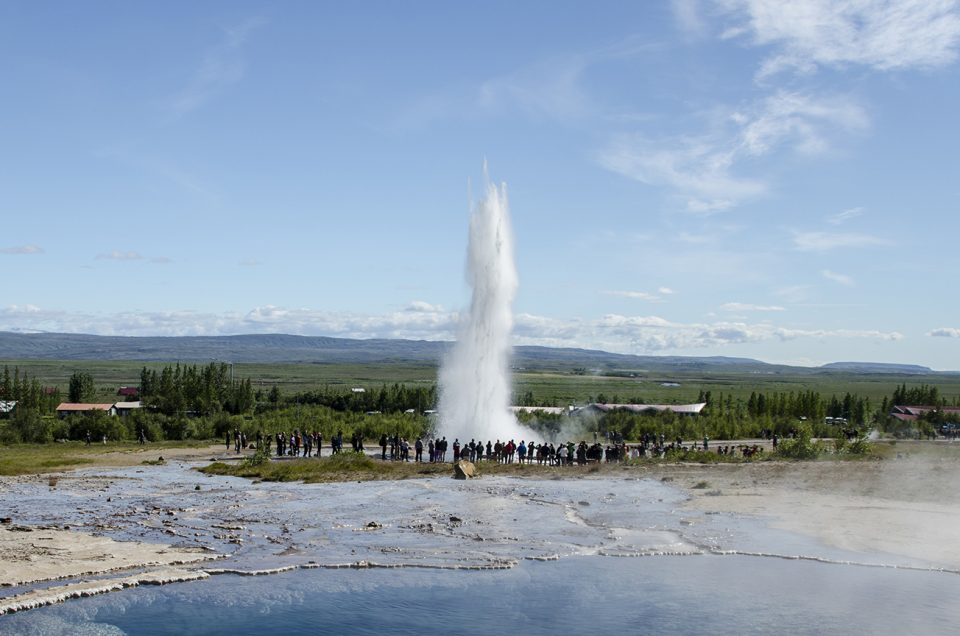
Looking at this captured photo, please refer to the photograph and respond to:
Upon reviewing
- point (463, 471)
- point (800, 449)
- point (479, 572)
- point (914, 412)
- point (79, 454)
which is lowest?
point (79, 454)

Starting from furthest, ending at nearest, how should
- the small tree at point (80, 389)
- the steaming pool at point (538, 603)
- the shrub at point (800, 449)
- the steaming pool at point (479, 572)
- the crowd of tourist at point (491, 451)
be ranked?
the small tree at point (80, 389)
the shrub at point (800, 449)
the crowd of tourist at point (491, 451)
the steaming pool at point (479, 572)
the steaming pool at point (538, 603)

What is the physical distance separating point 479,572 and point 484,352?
21754mm

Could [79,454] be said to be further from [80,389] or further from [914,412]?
[914,412]

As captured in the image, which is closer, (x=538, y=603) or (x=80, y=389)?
(x=538, y=603)

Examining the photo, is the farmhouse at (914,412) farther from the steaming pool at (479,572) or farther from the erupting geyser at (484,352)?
the steaming pool at (479,572)

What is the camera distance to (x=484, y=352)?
123 feet

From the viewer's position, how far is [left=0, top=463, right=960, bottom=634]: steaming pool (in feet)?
42.2

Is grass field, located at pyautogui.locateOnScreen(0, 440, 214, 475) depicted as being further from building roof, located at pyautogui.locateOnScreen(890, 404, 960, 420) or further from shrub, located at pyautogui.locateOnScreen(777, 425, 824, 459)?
building roof, located at pyautogui.locateOnScreen(890, 404, 960, 420)

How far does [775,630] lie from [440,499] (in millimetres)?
12503

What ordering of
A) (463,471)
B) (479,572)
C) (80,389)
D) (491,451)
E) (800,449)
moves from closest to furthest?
(479,572), (463,471), (491,451), (800,449), (80,389)

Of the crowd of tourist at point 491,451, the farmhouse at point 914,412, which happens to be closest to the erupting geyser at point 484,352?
the crowd of tourist at point 491,451

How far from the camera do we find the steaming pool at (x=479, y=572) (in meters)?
12.9

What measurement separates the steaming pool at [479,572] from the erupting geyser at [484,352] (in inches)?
485

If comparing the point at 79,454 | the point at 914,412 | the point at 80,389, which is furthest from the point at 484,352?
the point at 80,389
